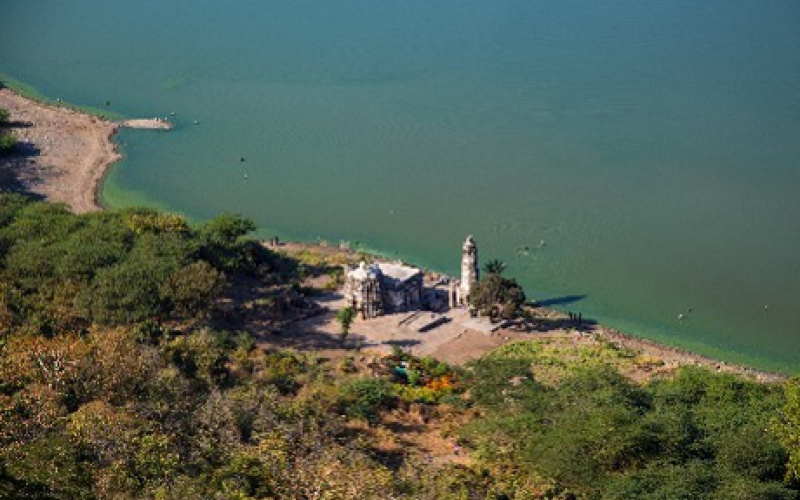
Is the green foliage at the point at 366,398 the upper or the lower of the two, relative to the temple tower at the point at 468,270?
lower

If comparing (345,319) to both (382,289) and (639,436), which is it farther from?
(639,436)

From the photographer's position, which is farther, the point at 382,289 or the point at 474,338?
the point at 382,289

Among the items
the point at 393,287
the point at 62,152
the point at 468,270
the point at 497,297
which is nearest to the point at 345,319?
the point at 393,287

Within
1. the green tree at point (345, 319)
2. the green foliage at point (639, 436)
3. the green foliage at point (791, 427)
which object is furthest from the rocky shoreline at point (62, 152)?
the green foliage at point (791, 427)

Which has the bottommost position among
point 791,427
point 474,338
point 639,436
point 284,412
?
point 284,412

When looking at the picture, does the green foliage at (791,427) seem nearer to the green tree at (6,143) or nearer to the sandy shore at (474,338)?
the sandy shore at (474,338)

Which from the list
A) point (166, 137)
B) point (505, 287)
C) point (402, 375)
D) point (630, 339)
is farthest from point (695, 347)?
point (166, 137)

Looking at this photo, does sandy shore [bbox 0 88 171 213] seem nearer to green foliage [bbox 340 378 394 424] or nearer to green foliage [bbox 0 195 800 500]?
green foliage [bbox 0 195 800 500]

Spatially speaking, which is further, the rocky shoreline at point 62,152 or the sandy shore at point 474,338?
the rocky shoreline at point 62,152

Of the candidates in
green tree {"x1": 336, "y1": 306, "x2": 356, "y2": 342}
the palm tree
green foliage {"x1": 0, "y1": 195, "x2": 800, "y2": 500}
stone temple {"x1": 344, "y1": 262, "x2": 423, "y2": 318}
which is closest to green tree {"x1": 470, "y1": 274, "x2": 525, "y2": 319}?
the palm tree
